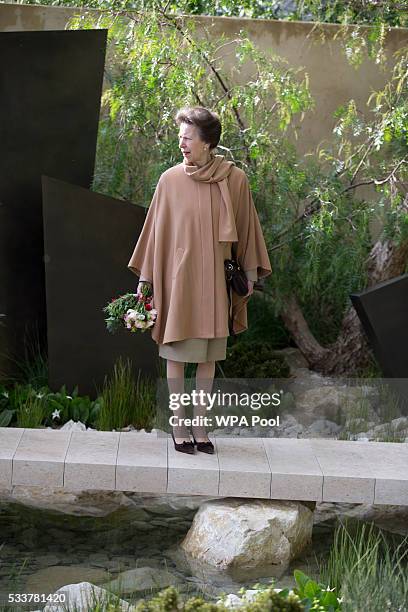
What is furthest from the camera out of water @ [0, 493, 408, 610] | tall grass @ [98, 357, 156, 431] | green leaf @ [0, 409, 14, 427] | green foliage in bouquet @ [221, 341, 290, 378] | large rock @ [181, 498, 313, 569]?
green foliage in bouquet @ [221, 341, 290, 378]

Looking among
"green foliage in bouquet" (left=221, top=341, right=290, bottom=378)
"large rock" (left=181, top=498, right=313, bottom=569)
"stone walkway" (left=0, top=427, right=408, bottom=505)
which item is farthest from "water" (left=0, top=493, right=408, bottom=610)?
"green foliage in bouquet" (left=221, top=341, right=290, bottom=378)

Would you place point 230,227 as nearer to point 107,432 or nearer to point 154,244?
point 154,244

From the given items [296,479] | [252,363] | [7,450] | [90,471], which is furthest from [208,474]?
[252,363]

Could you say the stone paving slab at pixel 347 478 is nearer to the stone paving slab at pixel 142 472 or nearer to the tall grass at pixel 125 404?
the stone paving slab at pixel 142 472

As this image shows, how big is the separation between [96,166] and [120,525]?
2.65m

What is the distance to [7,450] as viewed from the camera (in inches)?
164

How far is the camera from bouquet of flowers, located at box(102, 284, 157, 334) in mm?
4031

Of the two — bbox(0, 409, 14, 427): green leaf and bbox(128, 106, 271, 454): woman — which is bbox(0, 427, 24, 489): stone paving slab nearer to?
bbox(0, 409, 14, 427): green leaf

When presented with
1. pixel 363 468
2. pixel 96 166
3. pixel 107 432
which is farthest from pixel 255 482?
pixel 96 166

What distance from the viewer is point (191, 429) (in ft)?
14.8

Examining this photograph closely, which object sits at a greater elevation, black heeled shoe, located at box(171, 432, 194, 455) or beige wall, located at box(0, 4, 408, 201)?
beige wall, located at box(0, 4, 408, 201)

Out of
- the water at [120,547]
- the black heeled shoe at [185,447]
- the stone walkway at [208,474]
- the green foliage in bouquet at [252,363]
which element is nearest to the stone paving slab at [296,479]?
the stone walkway at [208,474]

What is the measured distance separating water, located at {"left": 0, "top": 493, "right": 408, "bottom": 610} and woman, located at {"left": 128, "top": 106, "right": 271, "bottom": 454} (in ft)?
2.44

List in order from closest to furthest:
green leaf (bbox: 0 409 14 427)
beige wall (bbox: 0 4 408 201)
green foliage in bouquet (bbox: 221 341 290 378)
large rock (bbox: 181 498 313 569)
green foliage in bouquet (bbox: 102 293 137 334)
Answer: large rock (bbox: 181 498 313 569) → green foliage in bouquet (bbox: 102 293 137 334) → green leaf (bbox: 0 409 14 427) → green foliage in bouquet (bbox: 221 341 290 378) → beige wall (bbox: 0 4 408 201)
